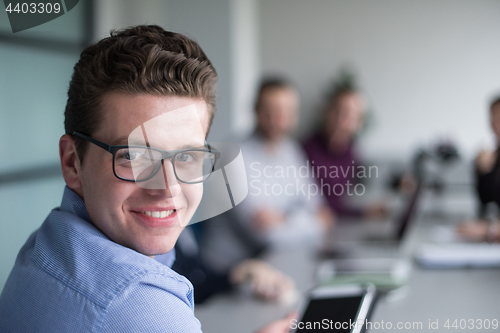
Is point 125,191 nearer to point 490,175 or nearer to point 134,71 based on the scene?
point 134,71

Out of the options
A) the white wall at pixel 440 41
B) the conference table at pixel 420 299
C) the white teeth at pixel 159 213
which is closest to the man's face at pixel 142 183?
the white teeth at pixel 159 213

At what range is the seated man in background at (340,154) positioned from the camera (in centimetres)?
Result: 46

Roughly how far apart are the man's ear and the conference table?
184mm

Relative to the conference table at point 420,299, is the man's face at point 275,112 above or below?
above

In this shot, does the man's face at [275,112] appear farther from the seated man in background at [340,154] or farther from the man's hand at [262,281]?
the man's hand at [262,281]

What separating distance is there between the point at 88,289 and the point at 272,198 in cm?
37

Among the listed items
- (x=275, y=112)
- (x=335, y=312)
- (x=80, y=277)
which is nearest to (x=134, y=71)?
(x=80, y=277)

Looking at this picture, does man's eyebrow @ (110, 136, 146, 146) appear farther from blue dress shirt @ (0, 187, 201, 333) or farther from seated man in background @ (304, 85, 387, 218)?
seated man in background @ (304, 85, 387, 218)

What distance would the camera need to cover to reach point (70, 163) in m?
0.35

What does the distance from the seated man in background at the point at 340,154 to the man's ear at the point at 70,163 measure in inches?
10.7

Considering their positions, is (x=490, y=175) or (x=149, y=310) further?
(x=490, y=175)

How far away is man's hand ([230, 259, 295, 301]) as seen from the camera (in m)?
0.69

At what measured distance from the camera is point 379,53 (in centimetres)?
121

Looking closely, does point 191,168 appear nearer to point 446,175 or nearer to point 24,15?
point 24,15
